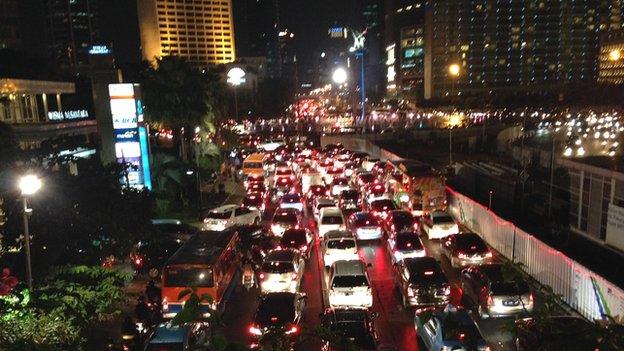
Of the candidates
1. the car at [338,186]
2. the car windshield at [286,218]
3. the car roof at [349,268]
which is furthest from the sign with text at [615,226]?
the car at [338,186]

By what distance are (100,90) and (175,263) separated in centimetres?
1988

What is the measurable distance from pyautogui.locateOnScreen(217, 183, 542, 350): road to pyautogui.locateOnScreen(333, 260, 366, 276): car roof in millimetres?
1273

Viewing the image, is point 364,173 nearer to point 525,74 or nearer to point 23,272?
point 23,272

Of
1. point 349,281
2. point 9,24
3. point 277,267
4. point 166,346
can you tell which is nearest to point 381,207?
point 277,267

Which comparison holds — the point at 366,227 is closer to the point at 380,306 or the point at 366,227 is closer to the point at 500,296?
the point at 380,306

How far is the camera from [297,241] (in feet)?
73.6

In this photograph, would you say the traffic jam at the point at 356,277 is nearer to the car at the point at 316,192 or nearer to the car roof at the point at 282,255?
the car roof at the point at 282,255

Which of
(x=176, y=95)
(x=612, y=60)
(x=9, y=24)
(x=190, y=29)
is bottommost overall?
(x=176, y=95)

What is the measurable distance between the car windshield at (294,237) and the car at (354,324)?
844 cm

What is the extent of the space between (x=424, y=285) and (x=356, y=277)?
2.04 metres

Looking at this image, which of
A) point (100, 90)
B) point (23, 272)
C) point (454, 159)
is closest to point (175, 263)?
point (23, 272)

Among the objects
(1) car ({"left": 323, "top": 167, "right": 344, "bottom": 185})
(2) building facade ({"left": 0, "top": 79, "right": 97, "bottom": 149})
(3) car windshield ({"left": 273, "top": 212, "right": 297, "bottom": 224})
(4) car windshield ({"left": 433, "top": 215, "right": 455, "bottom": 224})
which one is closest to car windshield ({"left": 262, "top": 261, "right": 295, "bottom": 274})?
(3) car windshield ({"left": 273, "top": 212, "right": 297, "bottom": 224})

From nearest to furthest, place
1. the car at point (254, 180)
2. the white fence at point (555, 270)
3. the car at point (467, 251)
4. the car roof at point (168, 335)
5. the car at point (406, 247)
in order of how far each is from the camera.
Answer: the car roof at point (168, 335)
the white fence at point (555, 270)
the car at point (467, 251)
the car at point (406, 247)
the car at point (254, 180)

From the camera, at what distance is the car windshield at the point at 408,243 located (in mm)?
21031
